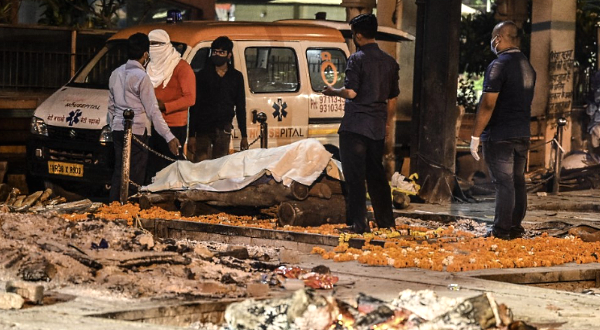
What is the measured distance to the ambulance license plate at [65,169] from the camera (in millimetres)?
13812

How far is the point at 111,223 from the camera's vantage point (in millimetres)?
10430

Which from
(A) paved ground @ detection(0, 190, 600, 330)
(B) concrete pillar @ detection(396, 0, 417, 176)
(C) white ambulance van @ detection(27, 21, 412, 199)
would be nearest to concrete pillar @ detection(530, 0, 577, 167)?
(B) concrete pillar @ detection(396, 0, 417, 176)

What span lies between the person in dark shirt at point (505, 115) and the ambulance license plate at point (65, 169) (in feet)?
16.1

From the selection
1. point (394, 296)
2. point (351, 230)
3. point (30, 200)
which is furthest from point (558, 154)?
point (394, 296)

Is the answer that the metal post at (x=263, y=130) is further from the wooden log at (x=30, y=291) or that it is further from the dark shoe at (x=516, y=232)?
the wooden log at (x=30, y=291)

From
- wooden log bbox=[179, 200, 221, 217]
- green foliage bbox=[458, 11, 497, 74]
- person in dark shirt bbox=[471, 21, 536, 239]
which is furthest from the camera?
green foliage bbox=[458, 11, 497, 74]

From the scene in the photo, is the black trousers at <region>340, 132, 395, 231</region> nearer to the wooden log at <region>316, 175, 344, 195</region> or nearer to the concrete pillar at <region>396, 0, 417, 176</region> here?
the wooden log at <region>316, 175, 344, 195</region>

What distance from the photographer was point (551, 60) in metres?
21.5

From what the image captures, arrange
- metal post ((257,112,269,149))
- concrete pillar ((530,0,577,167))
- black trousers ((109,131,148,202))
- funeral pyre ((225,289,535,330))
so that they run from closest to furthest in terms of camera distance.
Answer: funeral pyre ((225,289,535,330)) → black trousers ((109,131,148,202)) → metal post ((257,112,269,149)) → concrete pillar ((530,0,577,167))

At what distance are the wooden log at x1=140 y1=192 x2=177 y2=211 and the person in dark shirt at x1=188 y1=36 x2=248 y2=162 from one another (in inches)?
54.4

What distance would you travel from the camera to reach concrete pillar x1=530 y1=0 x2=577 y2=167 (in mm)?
21484

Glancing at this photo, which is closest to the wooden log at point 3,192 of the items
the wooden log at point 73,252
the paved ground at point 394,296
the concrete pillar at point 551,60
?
the wooden log at point 73,252

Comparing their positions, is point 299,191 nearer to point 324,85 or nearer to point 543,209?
point 324,85

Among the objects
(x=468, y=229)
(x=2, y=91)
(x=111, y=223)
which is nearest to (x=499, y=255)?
(x=468, y=229)
